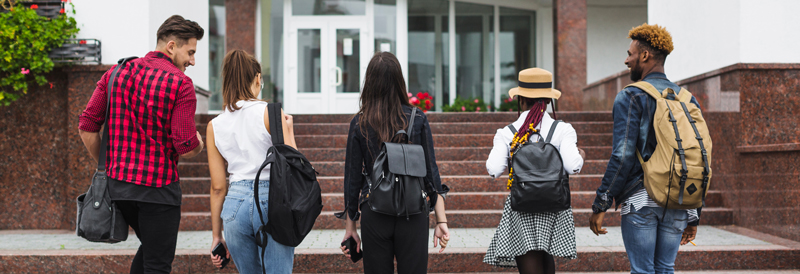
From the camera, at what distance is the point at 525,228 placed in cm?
307

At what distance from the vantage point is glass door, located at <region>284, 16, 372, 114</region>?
1296 centimetres

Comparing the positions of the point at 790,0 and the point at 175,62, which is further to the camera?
the point at 790,0

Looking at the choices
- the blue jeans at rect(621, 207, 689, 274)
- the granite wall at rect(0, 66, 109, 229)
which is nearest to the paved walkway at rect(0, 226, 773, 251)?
the granite wall at rect(0, 66, 109, 229)

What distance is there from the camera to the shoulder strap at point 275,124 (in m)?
2.62

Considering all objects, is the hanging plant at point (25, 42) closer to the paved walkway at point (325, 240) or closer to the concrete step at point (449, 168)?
the paved walkway at point (325, 240)

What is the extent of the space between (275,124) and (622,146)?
172 cm

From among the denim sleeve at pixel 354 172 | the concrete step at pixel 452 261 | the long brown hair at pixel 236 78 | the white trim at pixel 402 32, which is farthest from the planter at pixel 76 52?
the white trim at pixel 402 32

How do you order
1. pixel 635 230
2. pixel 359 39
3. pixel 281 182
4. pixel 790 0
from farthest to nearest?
pixel 359 39, pixel 790 0, pixel 635 230, pixel 281 182

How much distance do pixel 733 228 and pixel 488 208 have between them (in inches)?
103

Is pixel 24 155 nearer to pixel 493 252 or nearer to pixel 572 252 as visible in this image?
pixel 493 252

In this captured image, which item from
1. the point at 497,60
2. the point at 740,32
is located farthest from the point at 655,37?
the point at 497,60

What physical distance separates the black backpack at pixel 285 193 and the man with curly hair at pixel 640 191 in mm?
1496

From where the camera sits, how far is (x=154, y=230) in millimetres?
2727

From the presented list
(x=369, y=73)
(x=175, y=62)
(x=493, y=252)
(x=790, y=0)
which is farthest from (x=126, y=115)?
(x=790, y=0)
